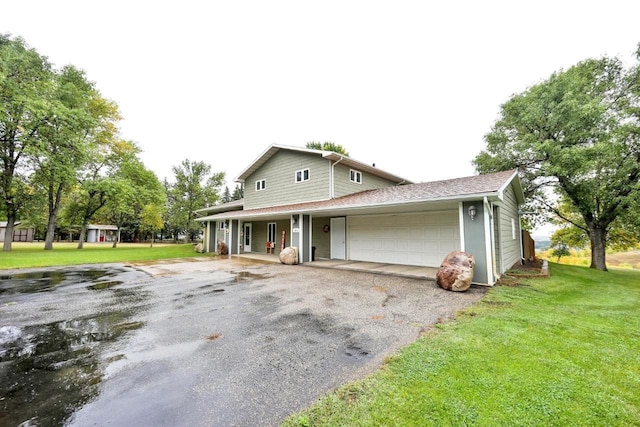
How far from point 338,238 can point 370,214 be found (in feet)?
7.37

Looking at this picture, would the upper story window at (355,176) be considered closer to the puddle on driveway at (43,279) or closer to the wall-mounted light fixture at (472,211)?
the wall-mounted light fixture at (472,211)

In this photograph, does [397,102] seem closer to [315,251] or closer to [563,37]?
[563,37]

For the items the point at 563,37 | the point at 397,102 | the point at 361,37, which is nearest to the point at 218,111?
the point at 361,37

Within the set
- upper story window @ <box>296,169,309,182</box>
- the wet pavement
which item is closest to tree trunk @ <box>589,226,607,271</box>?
the wet pavement

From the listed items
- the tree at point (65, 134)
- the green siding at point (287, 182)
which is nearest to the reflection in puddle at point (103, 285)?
the green siding at point (287, 182)

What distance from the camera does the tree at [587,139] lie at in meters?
10.2

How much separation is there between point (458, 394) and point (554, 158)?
44.1 ft

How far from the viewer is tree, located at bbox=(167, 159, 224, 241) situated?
1252 inches

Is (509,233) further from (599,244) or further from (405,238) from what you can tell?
(599,244)

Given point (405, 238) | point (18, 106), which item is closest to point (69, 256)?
point (18, 106)

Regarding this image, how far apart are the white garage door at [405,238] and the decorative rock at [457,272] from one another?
252 centimetres

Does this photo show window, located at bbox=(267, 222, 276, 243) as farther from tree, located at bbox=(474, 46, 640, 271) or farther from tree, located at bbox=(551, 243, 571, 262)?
tree, located at bbox=(551, 243, 571, 262)

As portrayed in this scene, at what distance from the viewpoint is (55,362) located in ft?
9.49

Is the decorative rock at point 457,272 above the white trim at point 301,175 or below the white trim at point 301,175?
below
